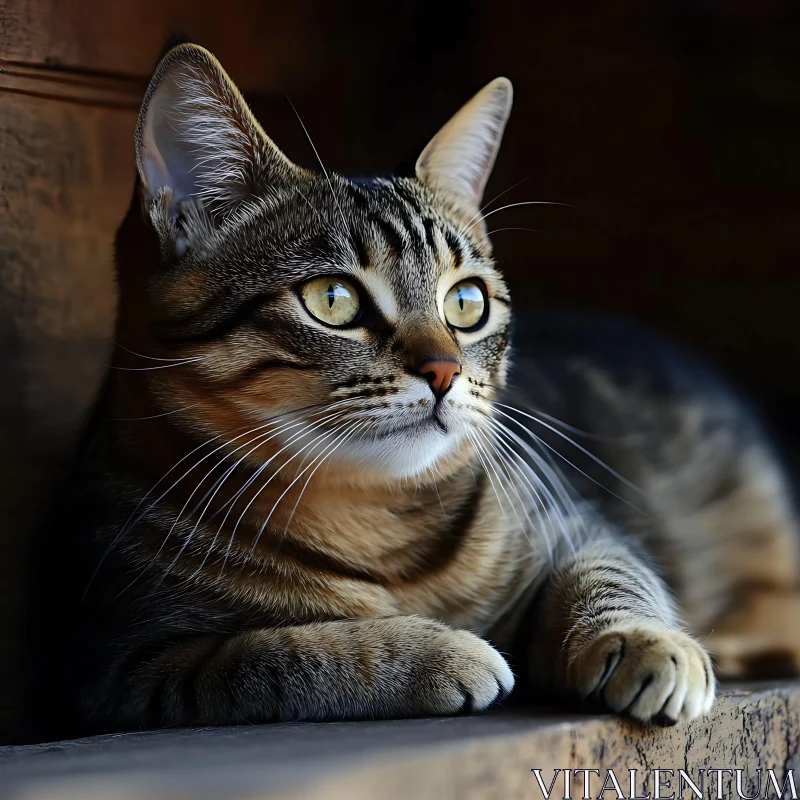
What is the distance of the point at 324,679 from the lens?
91cm

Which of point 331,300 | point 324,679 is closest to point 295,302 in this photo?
point 331,300

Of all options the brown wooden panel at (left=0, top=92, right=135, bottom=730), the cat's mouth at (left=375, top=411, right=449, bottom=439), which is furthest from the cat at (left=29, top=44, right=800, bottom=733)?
the brown wooden panel at (left=0, top=92, right=135, bottom=730)

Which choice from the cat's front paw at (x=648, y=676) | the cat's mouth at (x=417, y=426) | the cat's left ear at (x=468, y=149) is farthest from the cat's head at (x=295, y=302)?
the cat's front paw at (x=648, y=676)

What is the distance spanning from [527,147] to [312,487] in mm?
1035

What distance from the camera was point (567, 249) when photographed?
1.90 m

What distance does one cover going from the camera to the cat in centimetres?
94

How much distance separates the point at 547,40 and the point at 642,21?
7.2 inches

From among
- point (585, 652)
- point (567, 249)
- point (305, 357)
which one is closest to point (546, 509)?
point (585, 652)

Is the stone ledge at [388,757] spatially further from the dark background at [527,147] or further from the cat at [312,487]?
the dark background at [527,147]

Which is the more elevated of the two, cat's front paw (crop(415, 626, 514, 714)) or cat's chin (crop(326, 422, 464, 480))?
cat's chin (crop(326, 422, 464, 480))

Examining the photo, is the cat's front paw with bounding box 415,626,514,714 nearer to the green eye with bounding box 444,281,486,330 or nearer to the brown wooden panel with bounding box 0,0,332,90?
the green eye with bounding box 444,281,486,330

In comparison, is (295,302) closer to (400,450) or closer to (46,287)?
(400,450)

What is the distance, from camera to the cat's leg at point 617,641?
2.98 ft

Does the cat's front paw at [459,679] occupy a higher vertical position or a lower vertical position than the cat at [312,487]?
lower
